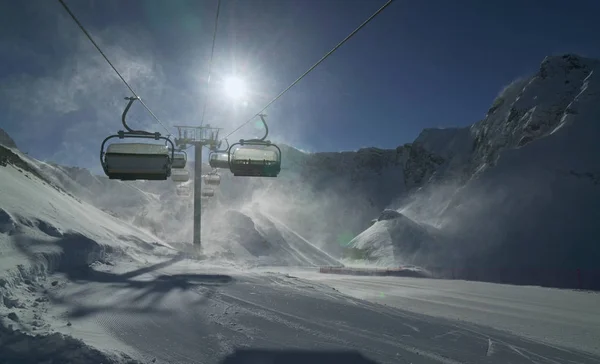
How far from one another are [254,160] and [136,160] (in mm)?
2820

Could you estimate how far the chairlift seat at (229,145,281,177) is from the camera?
938 centimetres

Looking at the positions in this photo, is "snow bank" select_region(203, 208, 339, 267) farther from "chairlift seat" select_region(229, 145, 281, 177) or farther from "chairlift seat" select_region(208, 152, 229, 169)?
"chairlift seat" select_region(229, 145, 281, 177)

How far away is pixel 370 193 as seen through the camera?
86.9 m

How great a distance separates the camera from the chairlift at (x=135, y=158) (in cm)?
796

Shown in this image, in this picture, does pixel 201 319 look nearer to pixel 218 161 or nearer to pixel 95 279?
pixel 95 279

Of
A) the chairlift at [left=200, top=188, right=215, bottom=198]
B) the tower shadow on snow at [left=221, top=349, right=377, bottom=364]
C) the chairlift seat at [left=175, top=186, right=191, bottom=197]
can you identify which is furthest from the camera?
the chairlift seat at [left=175, top=186, right=191, bottom=197]

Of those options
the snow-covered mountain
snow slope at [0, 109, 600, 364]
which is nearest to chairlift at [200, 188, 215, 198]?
the snow-covered mountain

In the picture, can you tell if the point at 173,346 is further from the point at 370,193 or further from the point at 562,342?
the point at 370,193

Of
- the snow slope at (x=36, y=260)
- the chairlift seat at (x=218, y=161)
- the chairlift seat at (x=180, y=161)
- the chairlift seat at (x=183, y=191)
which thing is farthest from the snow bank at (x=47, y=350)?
the chairlift seat at (x=183, y=191)

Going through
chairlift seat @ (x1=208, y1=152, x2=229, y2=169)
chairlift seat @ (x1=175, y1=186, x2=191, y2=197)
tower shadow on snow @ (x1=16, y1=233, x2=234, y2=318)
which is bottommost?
tower shadow on snow @ (x1=16, y1=233, x2=234, y2=318)

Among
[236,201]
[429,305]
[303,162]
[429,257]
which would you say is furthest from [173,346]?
[303,162]

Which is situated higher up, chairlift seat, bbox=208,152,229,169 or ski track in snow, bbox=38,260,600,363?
chairlift seat, bbox=208,152,229,169

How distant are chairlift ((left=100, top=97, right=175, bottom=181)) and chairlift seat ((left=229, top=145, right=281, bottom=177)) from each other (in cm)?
169

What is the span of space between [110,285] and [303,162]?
88.5 meters
